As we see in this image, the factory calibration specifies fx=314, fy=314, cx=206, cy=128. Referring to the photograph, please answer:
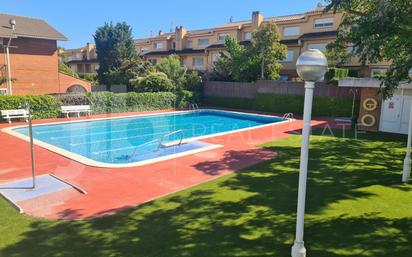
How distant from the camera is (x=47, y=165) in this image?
40.0 ft

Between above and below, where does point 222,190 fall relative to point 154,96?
below

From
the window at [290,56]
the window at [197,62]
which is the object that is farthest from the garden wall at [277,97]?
the window at [197,62]

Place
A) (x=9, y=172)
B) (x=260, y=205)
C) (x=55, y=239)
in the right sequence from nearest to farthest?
(x=55, y=239) < (x=260, y=205) < (x=9, y=172)

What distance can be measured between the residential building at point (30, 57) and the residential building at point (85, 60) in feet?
104

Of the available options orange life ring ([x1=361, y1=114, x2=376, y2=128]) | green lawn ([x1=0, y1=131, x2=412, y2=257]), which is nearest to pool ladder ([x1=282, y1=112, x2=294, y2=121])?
orange life ring ([x1=361, y1=114, x2=376, y2=128])

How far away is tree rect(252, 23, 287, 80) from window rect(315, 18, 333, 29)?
8064 millimetres

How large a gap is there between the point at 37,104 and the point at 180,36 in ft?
115

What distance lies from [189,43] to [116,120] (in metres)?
32.5

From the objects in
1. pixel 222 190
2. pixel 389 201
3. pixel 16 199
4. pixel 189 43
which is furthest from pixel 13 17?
pixel 389 201

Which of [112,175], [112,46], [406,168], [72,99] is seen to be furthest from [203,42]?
[406,168]

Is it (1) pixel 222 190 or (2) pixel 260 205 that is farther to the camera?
(1) pixel 222 190

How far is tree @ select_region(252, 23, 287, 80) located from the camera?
3278 cm

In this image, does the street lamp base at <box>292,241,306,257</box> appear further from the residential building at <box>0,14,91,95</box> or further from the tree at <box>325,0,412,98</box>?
the residential building at <box>0,14,91,95</box>

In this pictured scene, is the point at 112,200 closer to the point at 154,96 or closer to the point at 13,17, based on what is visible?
the point at 154,96
